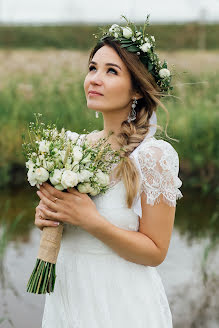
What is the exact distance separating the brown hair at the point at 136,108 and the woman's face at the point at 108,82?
0.03 metres

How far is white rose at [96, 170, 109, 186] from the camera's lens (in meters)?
1.89

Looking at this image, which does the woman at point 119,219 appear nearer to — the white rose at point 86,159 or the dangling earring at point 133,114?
the dangling earring at point 133,114

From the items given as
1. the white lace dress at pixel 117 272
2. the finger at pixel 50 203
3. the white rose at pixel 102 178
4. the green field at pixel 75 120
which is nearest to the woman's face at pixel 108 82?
the white lace dress at pixel 117 272

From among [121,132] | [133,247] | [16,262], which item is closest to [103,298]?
[133,247]

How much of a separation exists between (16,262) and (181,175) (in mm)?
3122

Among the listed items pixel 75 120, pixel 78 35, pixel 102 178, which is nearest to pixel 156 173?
pixel 102 178

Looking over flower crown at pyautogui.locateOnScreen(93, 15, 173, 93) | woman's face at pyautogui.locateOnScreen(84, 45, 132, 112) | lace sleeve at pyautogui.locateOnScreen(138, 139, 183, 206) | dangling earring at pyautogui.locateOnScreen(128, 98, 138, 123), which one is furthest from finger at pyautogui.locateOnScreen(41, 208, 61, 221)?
flower crown at pyautogui.locateOnScreen(93, 15, 173, 93)

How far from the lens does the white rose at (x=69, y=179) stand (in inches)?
70.5

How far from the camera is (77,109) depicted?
7.28 meters

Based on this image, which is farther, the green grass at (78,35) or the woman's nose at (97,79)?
the green grass at (78,35)

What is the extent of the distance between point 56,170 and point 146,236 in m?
0.46

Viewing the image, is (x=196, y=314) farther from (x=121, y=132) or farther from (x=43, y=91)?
(x=43, y=91)

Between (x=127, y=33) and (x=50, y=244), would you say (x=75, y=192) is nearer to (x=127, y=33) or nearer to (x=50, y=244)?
(x=50, y=244)

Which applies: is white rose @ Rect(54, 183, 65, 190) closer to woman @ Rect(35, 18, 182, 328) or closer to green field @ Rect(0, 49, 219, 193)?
woman @ Rect(35, 18, 182, 328)
